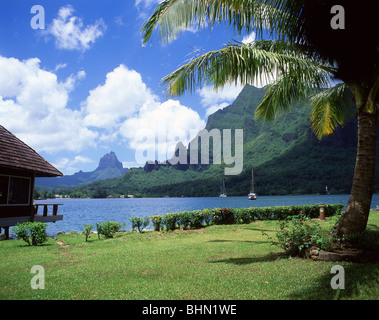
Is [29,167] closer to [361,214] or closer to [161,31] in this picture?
[161,31]

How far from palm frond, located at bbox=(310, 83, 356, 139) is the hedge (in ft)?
22.8

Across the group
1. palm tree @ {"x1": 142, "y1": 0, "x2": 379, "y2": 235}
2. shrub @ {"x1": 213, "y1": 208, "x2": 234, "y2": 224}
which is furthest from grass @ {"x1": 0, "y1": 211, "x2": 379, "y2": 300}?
shrub @ {"x1": 213, "y1": 208, "x2": 234, "y2": 224}

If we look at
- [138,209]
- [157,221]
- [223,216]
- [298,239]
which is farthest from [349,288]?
[138,209]

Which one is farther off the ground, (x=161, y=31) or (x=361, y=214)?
(x=161, y=31)

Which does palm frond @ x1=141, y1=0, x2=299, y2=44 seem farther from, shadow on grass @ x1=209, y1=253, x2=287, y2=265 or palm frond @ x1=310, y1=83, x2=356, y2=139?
shadow on grass @ x1=209, y1=253, x2=287, y2=265

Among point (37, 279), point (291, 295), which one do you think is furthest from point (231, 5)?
point (37, 279)

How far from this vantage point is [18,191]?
1596 cm

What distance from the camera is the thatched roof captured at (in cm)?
1418

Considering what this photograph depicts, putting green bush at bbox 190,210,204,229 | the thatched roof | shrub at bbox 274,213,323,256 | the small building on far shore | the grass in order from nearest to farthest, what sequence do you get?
the grass
shrub at bbox 274,213,323,256
the thatched roof
the small building on far shore
green bush at bbox 190,210,204,229

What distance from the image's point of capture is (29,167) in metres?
15.3

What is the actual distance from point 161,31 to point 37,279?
19.7 feet

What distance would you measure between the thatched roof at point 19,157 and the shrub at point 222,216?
1054 centimetres

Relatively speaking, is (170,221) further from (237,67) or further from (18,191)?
(237,67)

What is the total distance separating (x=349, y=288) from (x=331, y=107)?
5989mm
